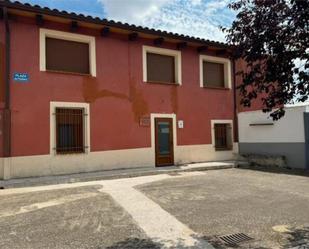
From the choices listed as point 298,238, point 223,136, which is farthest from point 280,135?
point 298,238

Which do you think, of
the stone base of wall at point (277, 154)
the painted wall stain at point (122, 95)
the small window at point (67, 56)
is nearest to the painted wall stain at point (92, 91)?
the painted wall stain at point (122, 95)

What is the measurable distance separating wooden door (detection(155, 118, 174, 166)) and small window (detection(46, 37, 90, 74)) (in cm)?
355

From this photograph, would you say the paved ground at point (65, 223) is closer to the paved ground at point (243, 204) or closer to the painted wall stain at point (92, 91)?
the paved ground at point (243, 204)

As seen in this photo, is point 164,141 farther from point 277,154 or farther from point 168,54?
point 277,154

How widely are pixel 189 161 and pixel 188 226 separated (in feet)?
27.9

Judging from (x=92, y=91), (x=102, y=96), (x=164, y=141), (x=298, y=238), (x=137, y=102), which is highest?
(x=92, y=91)

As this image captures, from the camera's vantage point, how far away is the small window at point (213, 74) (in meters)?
15.0

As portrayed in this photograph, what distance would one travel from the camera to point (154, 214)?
20.7 ft

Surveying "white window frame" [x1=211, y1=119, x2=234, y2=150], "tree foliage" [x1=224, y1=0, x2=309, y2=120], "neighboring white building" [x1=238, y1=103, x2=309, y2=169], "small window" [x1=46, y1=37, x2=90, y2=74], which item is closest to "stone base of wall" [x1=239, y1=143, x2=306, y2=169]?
"neighboring white building" [x1=238, y1=103, x2=309, y2=169]

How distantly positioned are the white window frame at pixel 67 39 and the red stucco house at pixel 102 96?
3 centimetres

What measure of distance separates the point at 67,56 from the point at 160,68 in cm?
390

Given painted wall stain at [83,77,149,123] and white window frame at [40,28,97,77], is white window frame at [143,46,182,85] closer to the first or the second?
painted wall stain at [83,77,149,123]

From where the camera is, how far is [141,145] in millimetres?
12766

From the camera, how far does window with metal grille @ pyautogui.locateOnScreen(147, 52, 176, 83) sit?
13.4 metres
